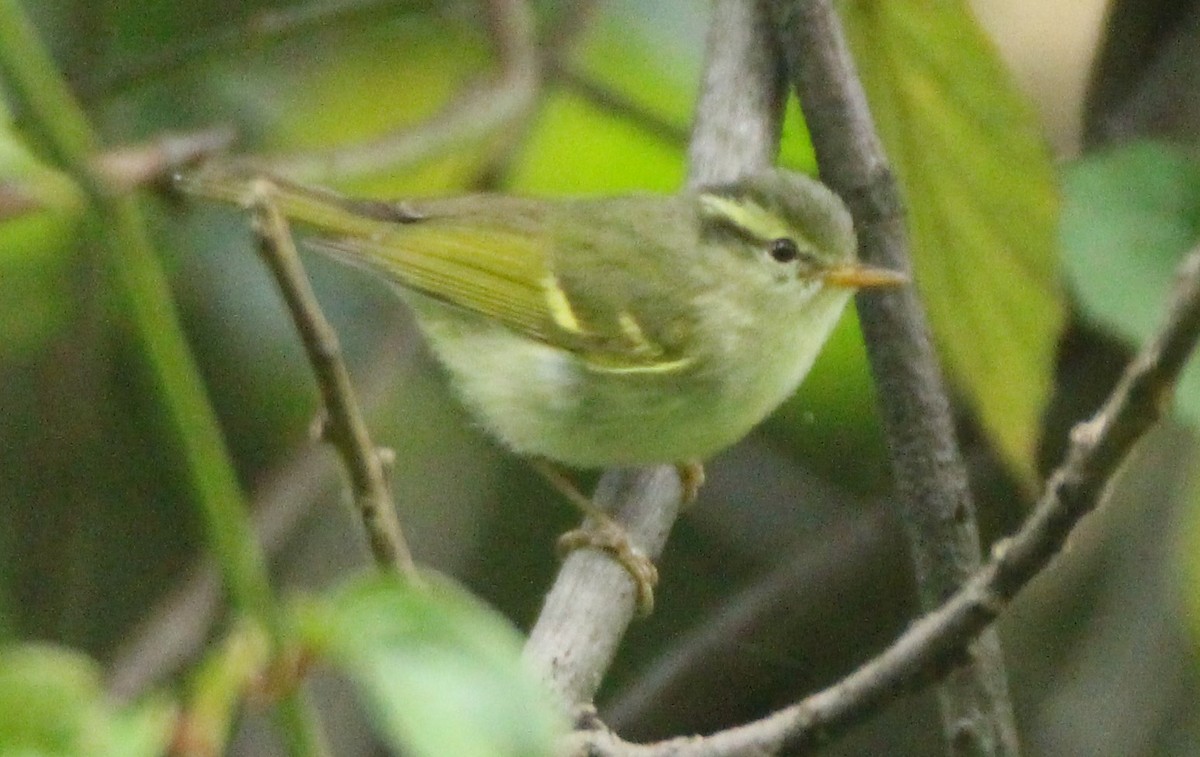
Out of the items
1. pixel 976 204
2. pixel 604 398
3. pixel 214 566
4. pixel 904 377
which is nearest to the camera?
pixel 904 377

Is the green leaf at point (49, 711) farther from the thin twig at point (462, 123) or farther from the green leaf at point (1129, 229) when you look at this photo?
the thin twig at point (462, 123)

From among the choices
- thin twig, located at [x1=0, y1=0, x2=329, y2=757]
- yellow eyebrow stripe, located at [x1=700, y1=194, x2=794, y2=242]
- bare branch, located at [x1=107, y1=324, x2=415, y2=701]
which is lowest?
bare branch, located at [x1=107, y1=324, x2=415, y2=701]

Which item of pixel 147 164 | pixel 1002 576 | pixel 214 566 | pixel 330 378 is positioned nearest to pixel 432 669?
pixel 330 378

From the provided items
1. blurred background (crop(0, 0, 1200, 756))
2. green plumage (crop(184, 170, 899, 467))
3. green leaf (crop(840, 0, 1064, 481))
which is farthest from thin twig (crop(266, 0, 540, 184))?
green leaf (crop(840, 0, 1064, 481))

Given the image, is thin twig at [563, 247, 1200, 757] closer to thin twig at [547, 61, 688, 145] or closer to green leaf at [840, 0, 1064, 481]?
green leaf at [840, 0, 1064, 481]

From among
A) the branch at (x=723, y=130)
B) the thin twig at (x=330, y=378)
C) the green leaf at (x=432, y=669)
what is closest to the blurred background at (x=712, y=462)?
the branch at (x=723, y=130)

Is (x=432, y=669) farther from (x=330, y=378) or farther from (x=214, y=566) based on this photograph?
(x=214, y=566)
